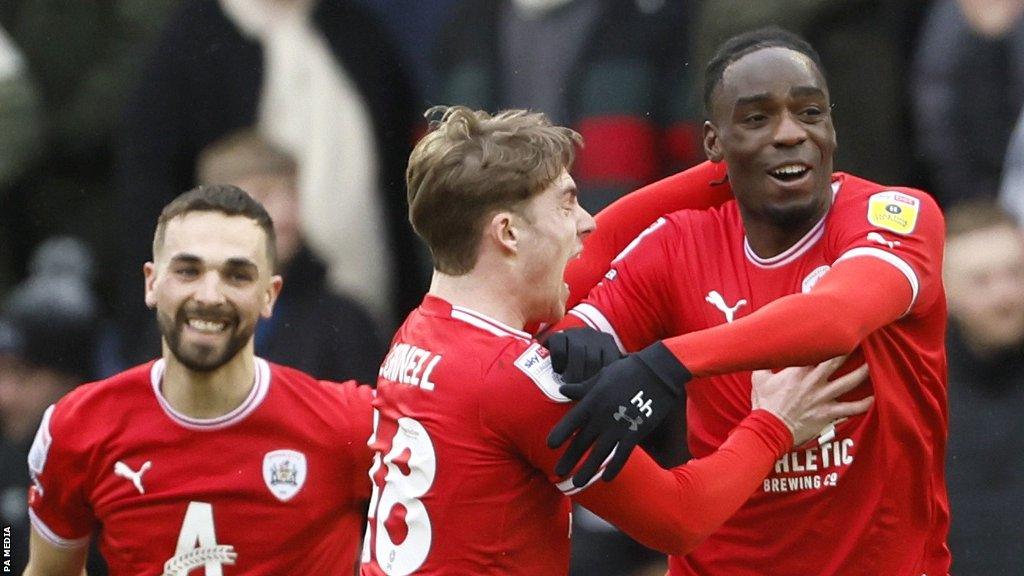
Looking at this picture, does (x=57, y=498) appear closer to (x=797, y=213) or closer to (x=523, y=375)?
(x=523, y=375)

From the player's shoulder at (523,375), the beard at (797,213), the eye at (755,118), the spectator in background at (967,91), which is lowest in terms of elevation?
the player's shoulder at (523,375)

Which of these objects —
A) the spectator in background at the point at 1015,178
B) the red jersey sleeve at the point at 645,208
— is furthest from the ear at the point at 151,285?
the spectator in background at the point at 1015,178

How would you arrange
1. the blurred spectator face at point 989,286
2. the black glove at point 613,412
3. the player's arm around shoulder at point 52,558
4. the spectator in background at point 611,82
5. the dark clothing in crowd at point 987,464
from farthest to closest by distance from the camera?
the spectator in background at point 611,82
the blurred spectator face at point 989,286
the dark clothing in crowd at point 987,464
the player's arm around shoulder at point 52,558
the black glove at point 613,412

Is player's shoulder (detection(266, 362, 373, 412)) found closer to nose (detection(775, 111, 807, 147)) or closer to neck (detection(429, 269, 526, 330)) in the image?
neck (detection(429, 269, 526, 330))

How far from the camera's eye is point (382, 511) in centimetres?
348

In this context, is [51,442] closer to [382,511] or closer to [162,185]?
[382,511]

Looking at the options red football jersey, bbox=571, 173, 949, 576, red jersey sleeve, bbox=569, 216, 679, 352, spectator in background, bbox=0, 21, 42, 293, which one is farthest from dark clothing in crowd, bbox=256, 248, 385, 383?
red football jersey, bbox=571, 173, 949, 576

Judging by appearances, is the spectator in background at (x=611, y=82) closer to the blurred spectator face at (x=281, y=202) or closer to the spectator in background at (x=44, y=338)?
the blurred spectator face at (x=281, y=202)

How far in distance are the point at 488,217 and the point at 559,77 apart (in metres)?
2.38

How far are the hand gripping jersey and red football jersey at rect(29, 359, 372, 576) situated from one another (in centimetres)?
102

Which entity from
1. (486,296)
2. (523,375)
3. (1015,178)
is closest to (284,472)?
(486,296)

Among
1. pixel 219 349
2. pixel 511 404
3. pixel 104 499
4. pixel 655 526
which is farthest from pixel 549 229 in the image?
pixel 104 499

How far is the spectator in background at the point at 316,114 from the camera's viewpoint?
589cm

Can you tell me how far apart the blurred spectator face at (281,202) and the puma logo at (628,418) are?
2774mm
